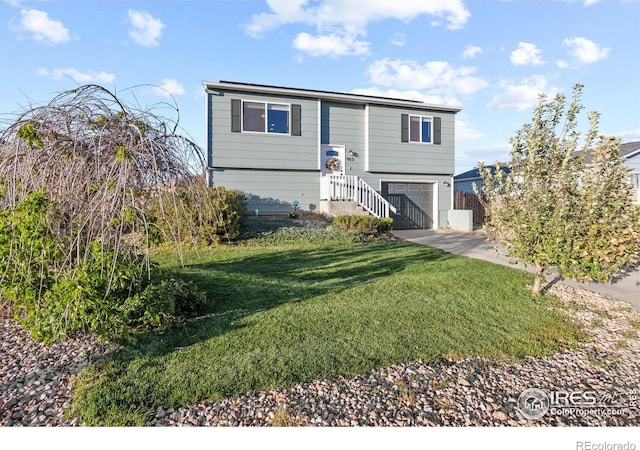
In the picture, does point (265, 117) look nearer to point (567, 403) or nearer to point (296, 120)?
point (296, 120)

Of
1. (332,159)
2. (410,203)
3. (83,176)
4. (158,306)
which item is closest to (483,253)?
(410,203)

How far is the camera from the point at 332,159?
1263 centimetres

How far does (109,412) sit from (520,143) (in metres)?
5.23

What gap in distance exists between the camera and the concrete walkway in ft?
16.5

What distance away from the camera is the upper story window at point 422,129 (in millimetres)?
13172

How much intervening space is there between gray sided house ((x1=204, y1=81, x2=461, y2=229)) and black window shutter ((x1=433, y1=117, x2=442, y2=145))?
42 millimetres

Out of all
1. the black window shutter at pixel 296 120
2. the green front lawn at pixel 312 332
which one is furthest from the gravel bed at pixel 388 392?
the black window shutter at pixel 296 120

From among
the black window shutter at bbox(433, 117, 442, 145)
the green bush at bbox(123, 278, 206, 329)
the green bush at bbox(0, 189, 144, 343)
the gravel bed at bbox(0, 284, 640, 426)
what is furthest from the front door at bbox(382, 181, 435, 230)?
the green bush at bbox(0, 189, 144, 343)

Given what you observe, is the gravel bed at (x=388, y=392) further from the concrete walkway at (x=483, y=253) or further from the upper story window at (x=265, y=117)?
the upper story window at (x=265, y=117)

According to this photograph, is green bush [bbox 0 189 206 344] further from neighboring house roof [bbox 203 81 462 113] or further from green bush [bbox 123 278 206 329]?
neighboring house roof [bbox 203 81 462 113]

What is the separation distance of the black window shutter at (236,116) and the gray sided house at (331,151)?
0.03m

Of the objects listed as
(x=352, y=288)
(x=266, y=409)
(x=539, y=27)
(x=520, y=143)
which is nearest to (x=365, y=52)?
(x=539, y=27)

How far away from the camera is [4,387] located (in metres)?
2.33

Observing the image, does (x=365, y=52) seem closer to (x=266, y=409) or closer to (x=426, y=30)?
(x=426, y=30)
